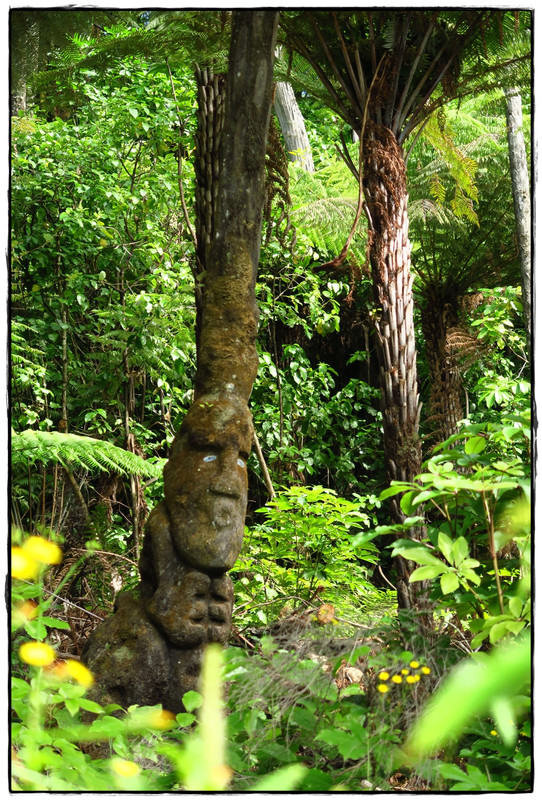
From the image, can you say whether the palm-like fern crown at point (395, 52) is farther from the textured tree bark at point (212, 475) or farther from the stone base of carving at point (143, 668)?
the stone base of carving at point (143, 668)

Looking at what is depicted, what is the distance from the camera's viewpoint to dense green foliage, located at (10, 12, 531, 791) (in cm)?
146

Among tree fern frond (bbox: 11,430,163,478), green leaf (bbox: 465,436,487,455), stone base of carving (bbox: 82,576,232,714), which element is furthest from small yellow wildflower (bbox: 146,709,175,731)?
tree fern frond (bbox: 11,430,163,478)

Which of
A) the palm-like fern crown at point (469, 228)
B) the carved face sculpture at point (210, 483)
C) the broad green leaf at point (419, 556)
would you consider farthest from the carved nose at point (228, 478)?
the palm-like fern crown at point (469, 228)

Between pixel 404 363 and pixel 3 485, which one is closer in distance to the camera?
pixel 3 485

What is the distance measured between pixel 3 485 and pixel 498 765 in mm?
1273

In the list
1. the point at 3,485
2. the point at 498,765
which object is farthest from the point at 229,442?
the point at 498,765

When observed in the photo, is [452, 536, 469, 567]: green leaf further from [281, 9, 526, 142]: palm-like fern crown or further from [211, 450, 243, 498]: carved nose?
[281, 9, 526, 142]: palm-like fern crown

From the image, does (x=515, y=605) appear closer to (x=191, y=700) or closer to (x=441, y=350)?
(x=191, y=700)

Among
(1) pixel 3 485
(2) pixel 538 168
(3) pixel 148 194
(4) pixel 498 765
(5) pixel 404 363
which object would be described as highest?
(3) pixel 148 194

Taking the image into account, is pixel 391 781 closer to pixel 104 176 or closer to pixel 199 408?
pixel 199 408

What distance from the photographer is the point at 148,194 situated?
4840 mm

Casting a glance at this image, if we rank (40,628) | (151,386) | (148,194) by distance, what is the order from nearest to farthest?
1. (40,628)
2. (148,194)
3. (151,386)

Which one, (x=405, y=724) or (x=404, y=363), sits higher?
(x=404, y=363)

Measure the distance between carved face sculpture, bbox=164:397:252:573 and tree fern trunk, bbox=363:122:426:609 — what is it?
A: 35.5 inches
